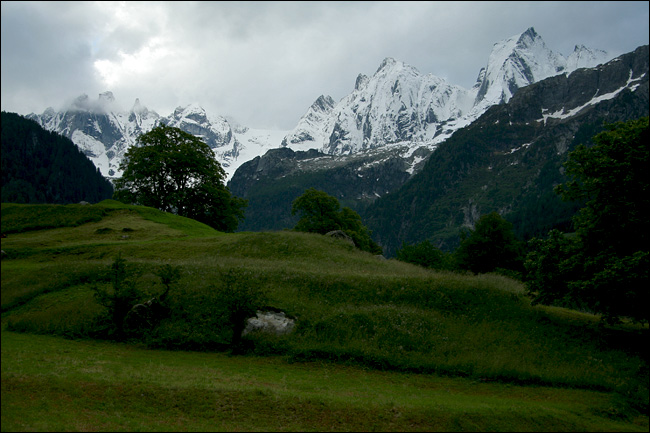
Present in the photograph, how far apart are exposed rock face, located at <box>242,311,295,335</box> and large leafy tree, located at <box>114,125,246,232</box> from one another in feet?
151

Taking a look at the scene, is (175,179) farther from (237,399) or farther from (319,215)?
(237,399)

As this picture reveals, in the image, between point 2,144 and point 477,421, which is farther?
point 2,144

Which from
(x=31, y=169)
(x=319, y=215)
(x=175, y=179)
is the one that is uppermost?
(x=175, y=179)

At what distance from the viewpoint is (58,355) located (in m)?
16.3

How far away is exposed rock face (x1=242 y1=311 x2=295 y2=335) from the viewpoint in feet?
80.2

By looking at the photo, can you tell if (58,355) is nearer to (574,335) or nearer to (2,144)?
(2,144)

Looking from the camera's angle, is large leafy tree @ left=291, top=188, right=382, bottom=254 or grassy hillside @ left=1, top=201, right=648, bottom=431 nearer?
grassy hillside @ left=1, top=201, right=648, bottom=431

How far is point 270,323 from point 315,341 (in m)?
2.91

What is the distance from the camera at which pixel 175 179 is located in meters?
69.0

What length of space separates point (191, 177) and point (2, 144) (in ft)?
179

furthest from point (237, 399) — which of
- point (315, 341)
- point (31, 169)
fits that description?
point (31, 169)

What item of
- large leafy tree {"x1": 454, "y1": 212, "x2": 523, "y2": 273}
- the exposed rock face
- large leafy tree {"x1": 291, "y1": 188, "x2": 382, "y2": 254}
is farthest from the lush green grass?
large leafy tree {"x1": 291, "y1": 188, "x2": 382, "y2": 254}

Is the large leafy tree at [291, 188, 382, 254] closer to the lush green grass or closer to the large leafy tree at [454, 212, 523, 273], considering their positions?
the large leafy tree at [454, 212, 523, 273]

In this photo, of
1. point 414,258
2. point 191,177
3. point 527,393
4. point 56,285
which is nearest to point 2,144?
point 56,285
